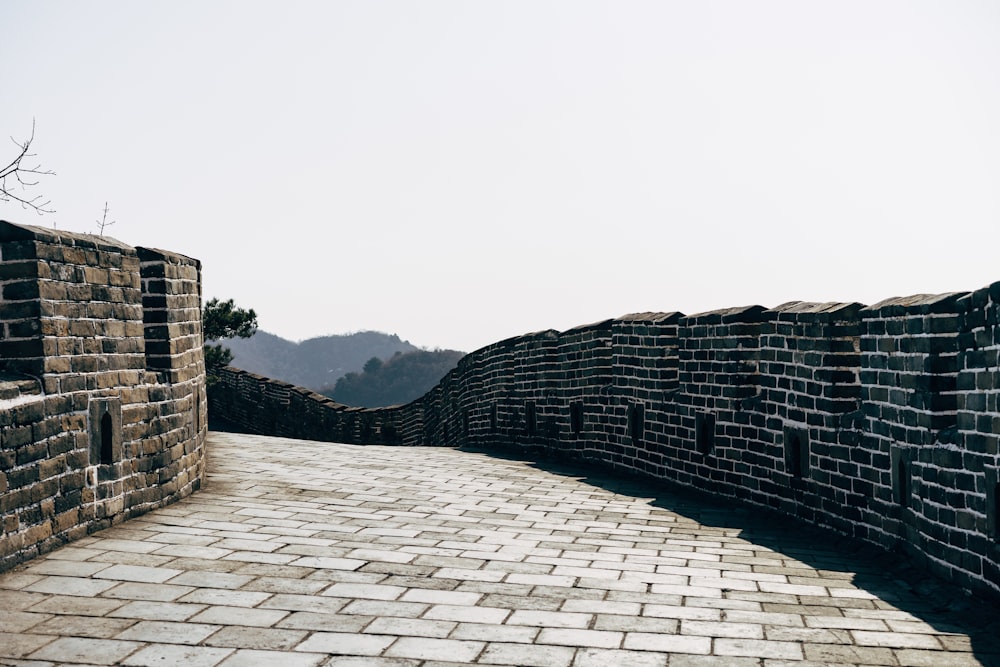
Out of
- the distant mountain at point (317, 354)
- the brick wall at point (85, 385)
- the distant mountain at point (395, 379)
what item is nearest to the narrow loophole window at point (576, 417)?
the brick wall at point (85, 385)

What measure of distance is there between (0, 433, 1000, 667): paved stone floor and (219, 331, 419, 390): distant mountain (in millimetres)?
145678

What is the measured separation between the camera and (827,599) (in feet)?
15.6

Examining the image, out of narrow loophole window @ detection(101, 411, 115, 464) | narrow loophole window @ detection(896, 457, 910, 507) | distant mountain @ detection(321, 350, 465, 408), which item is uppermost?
narrow loophole window @ detection(101, 411, 115, 464)

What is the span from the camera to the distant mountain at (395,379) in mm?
93188

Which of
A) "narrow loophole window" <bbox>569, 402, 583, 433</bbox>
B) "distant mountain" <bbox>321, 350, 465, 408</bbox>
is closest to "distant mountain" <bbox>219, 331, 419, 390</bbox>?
"distant mountain" <bbox>321, 350, 465, 408</bbox>

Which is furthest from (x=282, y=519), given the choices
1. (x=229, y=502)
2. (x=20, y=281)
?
(x=20, y=281)

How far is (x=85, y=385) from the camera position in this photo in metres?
5.59

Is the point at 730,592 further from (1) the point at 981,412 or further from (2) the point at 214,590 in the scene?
(2) the point at 214,590

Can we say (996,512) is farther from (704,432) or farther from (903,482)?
(704,432)

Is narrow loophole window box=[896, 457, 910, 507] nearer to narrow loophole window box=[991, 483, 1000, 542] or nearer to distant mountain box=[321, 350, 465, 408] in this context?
narrow loophole window box=[991, 483, 1000, 542]

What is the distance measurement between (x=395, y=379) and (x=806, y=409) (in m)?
89.2

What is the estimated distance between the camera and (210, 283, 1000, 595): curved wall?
5.10 meters

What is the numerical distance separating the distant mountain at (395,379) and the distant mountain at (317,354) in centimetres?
5383

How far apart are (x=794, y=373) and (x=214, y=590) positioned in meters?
4.88
